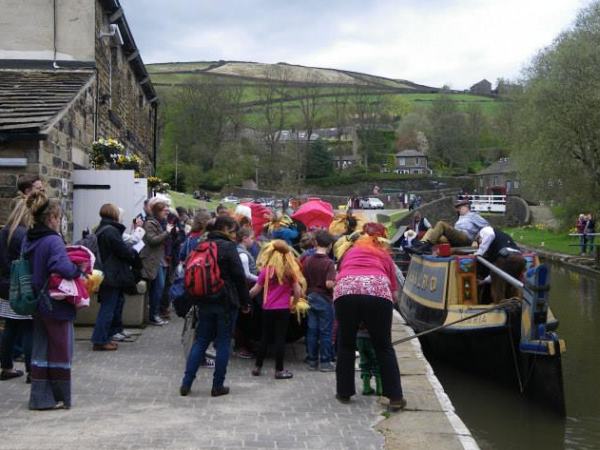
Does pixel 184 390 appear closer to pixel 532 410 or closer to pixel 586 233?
pixel 532 410

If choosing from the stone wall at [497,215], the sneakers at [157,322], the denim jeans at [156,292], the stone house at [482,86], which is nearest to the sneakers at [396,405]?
the denim jeans at [156,292]

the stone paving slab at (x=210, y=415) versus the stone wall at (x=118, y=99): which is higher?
the stone wall at (x=118, y=99)

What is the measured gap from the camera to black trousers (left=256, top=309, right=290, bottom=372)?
761 cm

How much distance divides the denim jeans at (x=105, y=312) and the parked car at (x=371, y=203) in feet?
198

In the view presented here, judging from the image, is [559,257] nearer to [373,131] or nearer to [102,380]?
[102,380]

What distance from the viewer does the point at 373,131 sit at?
91750 mm

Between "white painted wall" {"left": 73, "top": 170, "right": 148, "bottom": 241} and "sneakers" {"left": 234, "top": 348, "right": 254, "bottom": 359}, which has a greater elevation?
"white painted wall" {"left": 73, "top": 170, "right": 148, "bottom": 241}

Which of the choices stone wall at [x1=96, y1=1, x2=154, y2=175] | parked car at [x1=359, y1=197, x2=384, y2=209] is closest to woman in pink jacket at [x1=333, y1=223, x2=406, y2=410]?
stone wall at [x1=96, y1=1, x2=154, y2=175]

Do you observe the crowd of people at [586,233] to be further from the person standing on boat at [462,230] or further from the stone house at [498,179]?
the stone house at [498,179]

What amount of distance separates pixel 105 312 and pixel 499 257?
571cm

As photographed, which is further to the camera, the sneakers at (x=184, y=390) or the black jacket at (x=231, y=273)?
the sneakers at (x=184, y=390)

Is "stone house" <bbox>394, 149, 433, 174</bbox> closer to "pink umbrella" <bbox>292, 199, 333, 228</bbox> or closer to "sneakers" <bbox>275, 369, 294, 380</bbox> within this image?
"pink umbrella" <bbox>292, 199, 333, 228</bbox>

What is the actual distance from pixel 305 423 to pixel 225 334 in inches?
46.3

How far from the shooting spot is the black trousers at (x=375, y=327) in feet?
20.8
